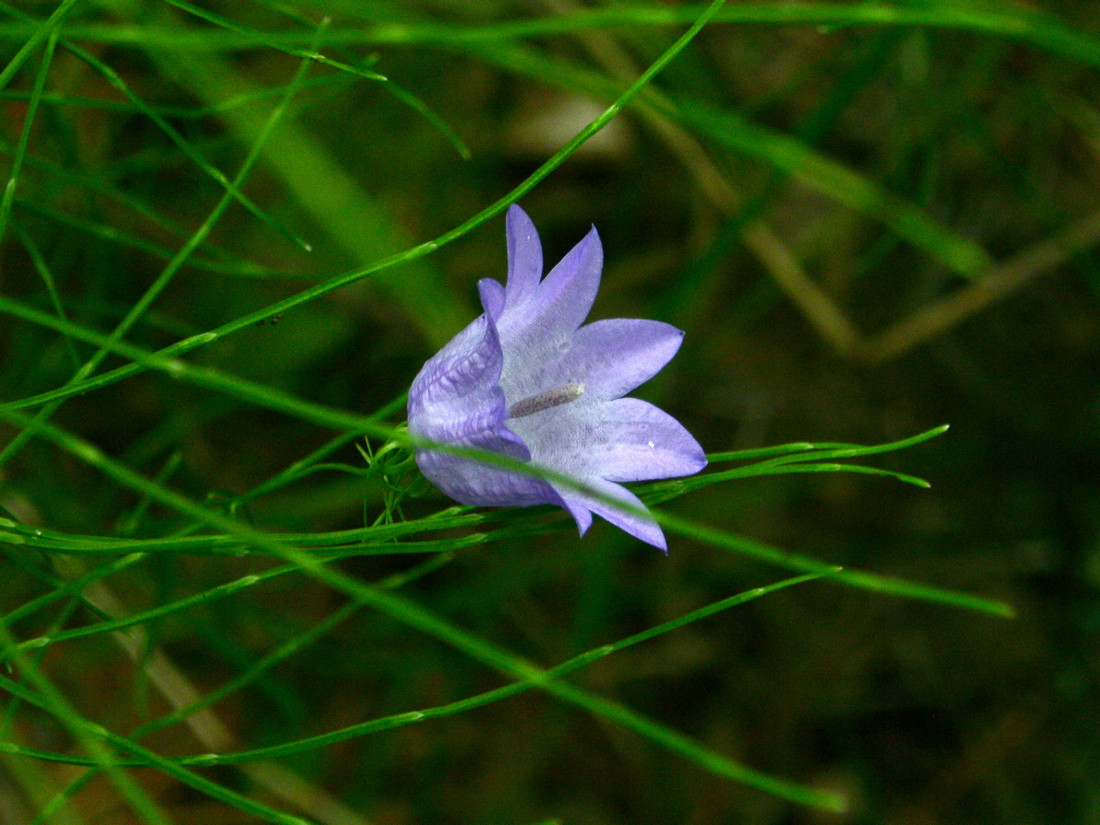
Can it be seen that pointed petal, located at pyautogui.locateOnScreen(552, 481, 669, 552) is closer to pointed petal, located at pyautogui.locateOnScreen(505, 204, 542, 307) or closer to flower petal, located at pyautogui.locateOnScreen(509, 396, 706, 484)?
flower petal, located at pyautogui.locateOnScreen(509, 396, 706, 484)

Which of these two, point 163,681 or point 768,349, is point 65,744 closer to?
point 163,681

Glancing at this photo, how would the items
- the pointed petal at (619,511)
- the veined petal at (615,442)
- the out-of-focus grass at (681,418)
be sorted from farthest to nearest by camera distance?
the out-of-focus grass at (681,418) < the veined petal at (615,442) < the pointed petal at (619,511)

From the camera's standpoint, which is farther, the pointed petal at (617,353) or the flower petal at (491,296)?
the pointed petal at (617,353)

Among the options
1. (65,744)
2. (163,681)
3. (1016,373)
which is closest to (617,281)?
(1016,373)

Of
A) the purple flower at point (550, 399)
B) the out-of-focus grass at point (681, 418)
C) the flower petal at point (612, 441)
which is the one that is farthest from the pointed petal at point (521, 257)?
the out-of-focus grass at point (681, 418)

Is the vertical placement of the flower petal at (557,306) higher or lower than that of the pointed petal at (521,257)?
lower

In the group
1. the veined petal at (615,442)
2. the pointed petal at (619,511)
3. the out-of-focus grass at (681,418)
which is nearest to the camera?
the pointed petal at (619,511)

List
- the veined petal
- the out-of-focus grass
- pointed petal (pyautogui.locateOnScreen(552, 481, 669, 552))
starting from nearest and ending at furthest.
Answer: pointed petal (pyautogui.locateOnScreen(552, 481, 669, 552))
the veined petal
the out-of-focus grass

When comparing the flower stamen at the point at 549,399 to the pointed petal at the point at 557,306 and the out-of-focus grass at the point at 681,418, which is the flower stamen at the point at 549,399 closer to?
the pointed petal at the point at 557,306

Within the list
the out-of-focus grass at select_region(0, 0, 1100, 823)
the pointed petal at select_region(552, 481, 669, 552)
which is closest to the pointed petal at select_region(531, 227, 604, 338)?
the pointed petal at select_region(552, 481, 669, 552)
